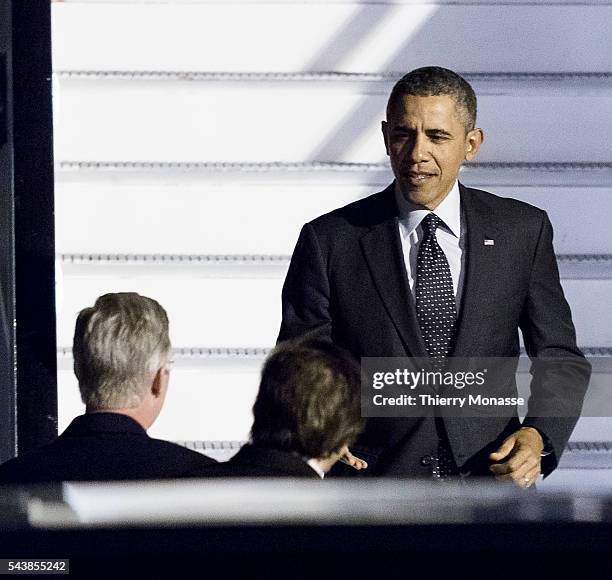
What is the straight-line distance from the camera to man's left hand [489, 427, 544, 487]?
3.21 meters

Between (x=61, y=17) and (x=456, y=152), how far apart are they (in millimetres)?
1557

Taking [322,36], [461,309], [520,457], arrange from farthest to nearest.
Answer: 1. [322,36]
2. [461,309]
3. [520,457]

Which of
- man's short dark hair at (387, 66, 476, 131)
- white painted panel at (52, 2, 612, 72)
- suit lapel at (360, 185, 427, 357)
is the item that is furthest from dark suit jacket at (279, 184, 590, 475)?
white painted panel at (52, 2, 612, 72)

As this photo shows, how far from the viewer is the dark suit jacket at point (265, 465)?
2463 mm

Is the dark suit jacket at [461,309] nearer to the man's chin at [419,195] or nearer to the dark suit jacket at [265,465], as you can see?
the man's chin at [419,195]

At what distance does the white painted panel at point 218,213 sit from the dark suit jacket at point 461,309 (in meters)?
0.77

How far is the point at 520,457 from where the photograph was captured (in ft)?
10.6

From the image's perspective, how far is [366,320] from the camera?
3.52 m

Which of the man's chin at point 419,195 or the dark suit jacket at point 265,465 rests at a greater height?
the man's chin at point 419,195

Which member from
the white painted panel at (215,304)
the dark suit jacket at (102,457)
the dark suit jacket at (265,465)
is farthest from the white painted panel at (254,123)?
the dark suit jacket at (265,465)

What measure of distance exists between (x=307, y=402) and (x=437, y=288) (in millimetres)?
991

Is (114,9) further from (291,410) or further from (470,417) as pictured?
(291,410)

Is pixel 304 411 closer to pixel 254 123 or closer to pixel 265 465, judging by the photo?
pixel 265 465

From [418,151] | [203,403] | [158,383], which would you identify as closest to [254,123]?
[203,403]
